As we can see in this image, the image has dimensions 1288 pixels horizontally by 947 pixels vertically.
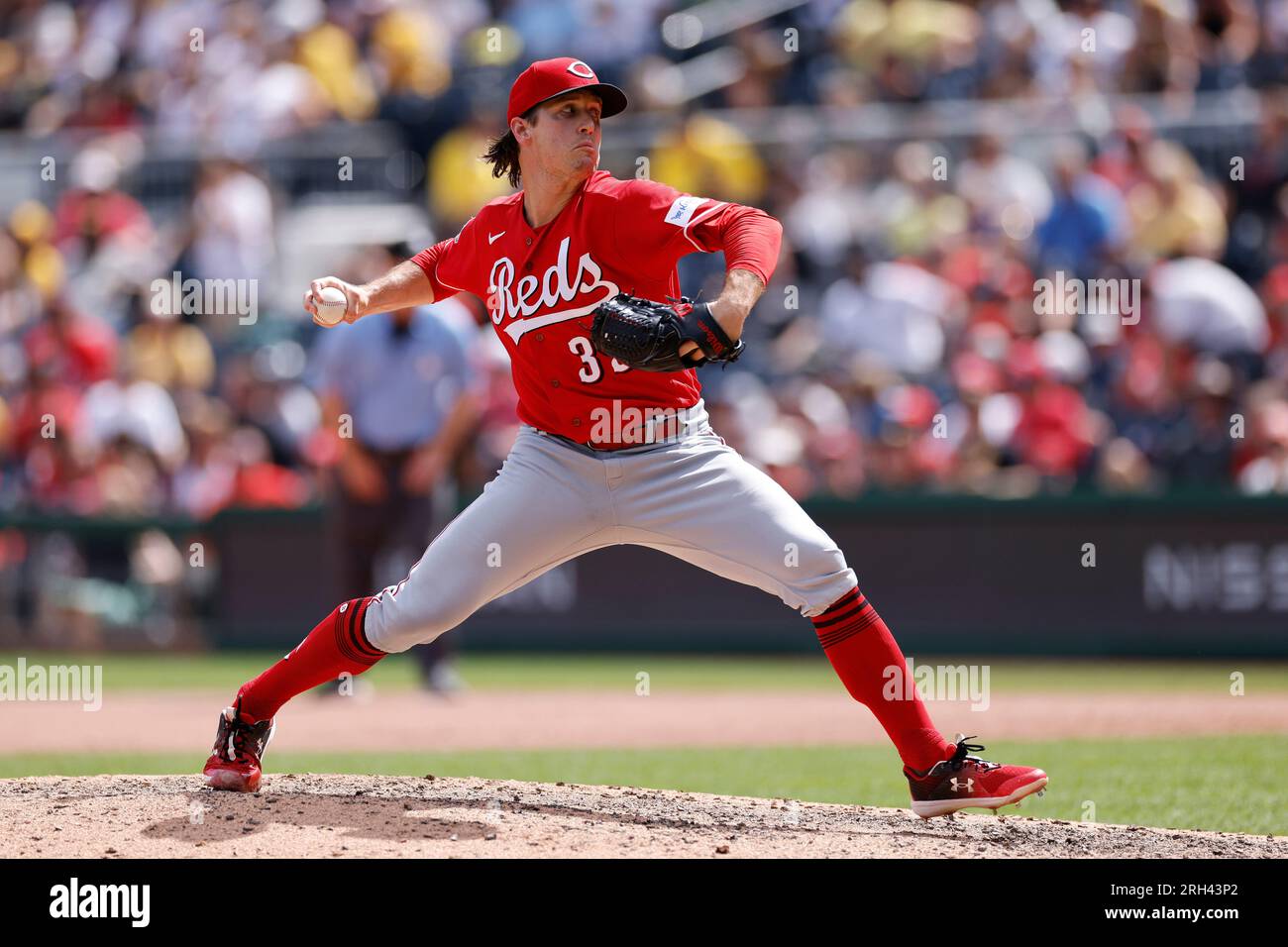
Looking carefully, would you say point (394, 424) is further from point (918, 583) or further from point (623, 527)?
point (623, 527)

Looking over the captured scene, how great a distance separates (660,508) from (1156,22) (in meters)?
9.62

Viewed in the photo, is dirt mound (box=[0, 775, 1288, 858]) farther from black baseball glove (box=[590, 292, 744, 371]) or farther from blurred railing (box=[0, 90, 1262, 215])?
blurred railing (box=[0, 90, 1262, 215])

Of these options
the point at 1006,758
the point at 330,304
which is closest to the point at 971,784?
the point at 1006,758

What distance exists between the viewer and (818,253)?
13.7 m

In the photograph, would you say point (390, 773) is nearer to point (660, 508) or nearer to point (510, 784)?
point (510, 784)

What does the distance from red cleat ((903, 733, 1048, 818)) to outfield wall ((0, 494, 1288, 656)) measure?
19.5ft

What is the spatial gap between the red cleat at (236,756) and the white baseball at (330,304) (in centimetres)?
129

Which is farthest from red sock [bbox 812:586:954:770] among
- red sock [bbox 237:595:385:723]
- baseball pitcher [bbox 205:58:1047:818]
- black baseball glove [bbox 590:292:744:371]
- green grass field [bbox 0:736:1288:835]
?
red sock [bbox 237:595:385:723]

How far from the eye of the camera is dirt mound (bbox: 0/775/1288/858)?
4.72 meters

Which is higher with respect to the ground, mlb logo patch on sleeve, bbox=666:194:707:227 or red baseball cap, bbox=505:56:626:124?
red baseball cap, bbox=505:56:626:124

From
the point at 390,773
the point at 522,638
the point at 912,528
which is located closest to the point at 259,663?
the point at 522,638

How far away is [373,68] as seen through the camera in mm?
16234

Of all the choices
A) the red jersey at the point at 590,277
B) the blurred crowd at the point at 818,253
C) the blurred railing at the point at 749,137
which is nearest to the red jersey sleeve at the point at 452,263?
the red jersey at the point at 590,277
